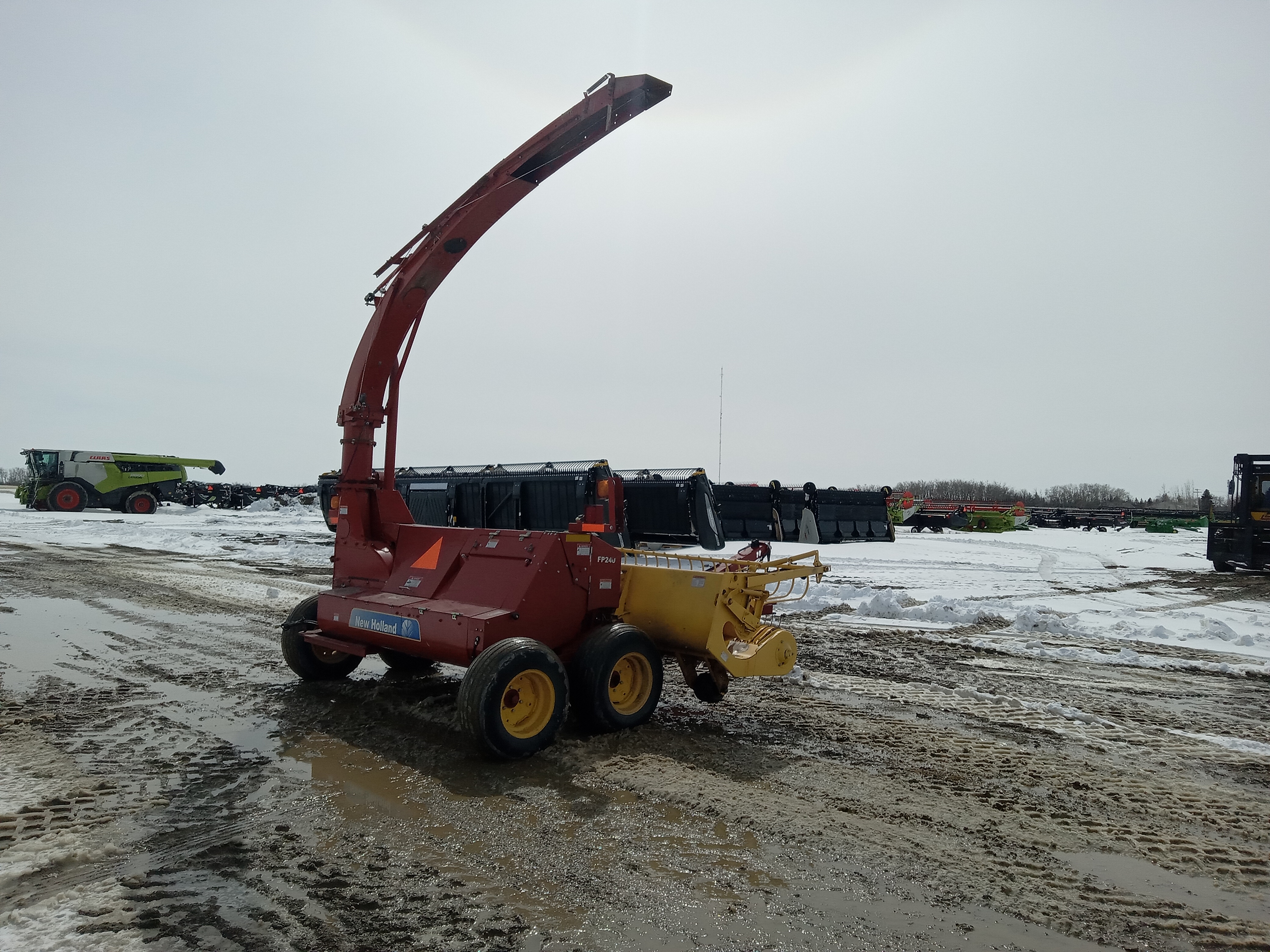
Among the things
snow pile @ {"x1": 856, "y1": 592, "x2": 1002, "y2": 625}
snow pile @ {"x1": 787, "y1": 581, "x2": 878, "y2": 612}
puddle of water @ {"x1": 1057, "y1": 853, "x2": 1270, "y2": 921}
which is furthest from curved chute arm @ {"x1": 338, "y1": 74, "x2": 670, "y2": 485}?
snow pile @ {"x1": 856, "y1": 592, "x2": 1002, "y2": 625}

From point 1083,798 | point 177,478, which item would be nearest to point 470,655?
point 1083,798

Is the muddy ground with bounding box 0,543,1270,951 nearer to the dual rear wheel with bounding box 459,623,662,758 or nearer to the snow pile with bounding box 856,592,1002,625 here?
the dual rear wheel with bounding box 459,623,662,758

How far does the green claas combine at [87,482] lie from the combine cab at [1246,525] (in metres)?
36.9

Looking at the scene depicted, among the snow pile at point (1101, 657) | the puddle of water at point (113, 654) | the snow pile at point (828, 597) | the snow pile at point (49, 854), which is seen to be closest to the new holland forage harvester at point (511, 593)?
the puddle of water at point (113, 654)

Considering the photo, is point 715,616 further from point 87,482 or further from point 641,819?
point 87,482

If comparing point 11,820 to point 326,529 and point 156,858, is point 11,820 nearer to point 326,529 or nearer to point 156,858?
point 156,858

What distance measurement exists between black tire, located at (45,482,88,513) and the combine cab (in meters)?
38.8

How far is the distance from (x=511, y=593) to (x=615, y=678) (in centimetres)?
91

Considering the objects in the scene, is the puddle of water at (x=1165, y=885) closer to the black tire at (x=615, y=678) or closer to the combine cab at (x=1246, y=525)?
the black tire at (x=615, y=678)

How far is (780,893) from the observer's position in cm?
299

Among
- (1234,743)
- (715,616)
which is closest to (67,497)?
(715,616)

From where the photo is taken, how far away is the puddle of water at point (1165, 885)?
295 centimetres

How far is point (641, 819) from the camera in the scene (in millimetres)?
3662

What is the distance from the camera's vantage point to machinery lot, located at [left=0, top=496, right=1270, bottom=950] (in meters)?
2.78
